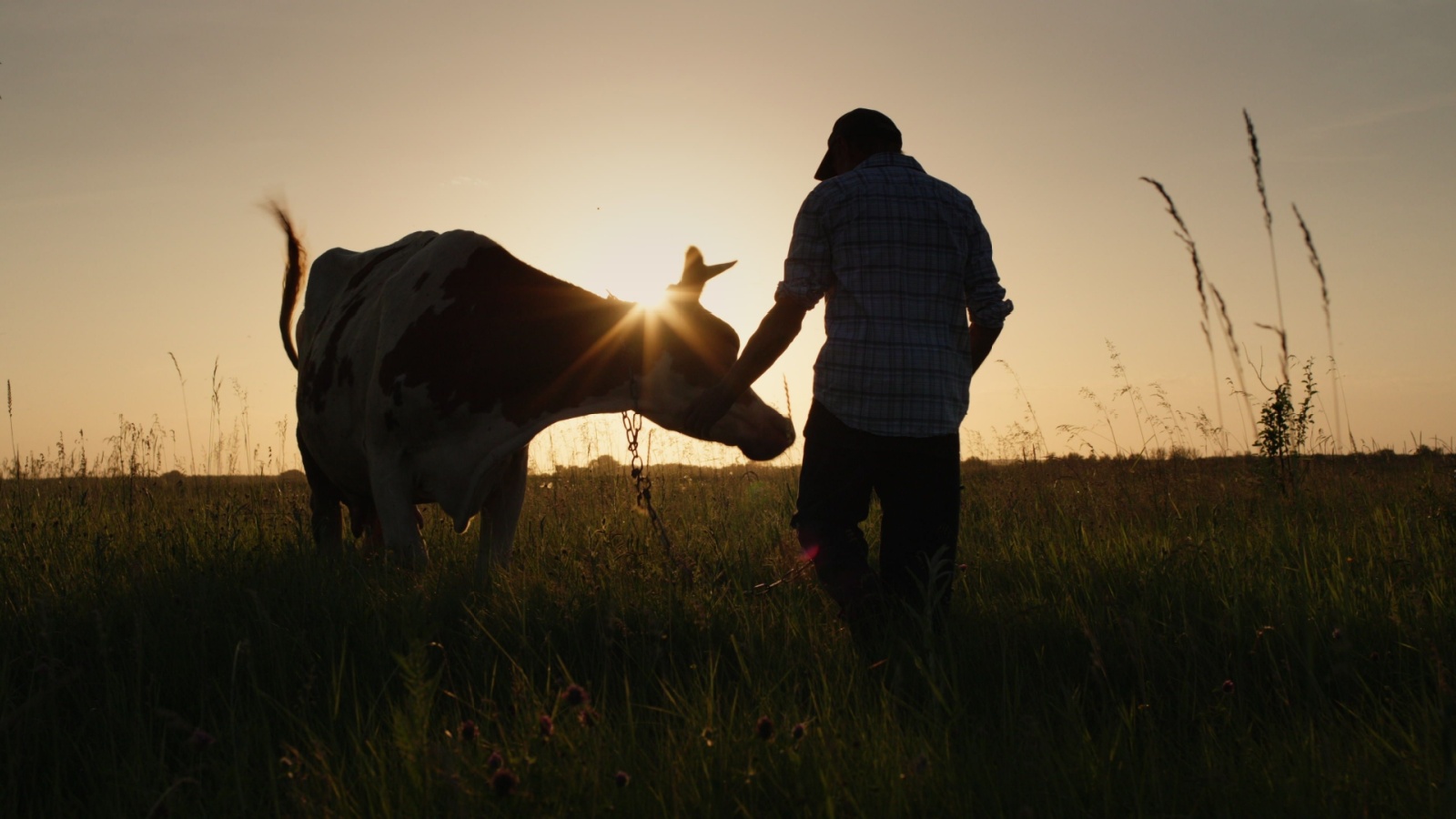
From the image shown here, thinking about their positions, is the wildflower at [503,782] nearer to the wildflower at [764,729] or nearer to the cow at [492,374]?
the wildflower at [764,729]

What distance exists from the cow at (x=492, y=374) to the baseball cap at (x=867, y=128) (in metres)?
1.23

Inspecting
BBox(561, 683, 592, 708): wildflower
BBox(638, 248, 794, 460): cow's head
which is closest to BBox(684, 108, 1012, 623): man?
BBox(638, 248, 794, 460): cow's head

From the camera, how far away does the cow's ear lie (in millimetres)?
4867

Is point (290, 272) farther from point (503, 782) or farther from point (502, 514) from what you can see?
point (503, 782)

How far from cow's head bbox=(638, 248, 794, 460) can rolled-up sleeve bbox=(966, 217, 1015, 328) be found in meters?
1.28

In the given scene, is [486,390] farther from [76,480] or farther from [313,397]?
[76,480]

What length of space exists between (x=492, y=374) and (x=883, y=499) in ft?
7.55

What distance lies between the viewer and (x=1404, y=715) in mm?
2684

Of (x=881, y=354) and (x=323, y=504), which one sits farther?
(x=323, y=504)

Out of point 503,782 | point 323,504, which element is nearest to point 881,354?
point 503,782

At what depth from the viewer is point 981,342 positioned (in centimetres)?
392

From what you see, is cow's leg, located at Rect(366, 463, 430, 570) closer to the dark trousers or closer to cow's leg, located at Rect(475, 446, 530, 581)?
cow's leg, located at Rect(475, 446, 530, 581)

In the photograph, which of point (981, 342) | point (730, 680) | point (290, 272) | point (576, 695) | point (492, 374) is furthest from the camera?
point (290, 272)

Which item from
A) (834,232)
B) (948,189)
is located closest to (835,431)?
(834,232)
